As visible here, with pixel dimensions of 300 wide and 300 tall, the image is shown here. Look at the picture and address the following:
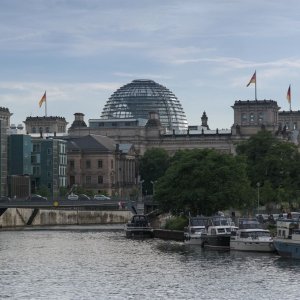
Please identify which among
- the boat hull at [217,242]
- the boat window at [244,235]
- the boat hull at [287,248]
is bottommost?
the boat hull at [287,248]

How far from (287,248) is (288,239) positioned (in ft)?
2.91

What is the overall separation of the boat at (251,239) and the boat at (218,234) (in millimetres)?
2834

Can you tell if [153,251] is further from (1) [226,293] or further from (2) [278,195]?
(2) [278,195]

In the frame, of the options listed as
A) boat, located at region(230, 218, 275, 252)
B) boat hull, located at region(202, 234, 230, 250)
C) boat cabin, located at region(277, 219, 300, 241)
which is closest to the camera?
boat cabin, located at region(277, 219, 300, 241)

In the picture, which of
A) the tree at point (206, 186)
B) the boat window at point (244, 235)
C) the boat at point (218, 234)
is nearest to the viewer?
the boat window at point (244, 235)

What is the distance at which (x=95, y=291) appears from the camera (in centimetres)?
9688

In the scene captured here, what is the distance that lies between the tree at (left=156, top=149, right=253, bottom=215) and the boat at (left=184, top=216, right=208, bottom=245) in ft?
32.0

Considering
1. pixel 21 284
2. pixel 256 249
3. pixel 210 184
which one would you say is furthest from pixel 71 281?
pixel 210 184

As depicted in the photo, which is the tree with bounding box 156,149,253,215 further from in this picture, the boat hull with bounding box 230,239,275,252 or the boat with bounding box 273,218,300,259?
the boat with bounding box 273,218,300,259

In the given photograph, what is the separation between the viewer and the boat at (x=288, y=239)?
122125 mm

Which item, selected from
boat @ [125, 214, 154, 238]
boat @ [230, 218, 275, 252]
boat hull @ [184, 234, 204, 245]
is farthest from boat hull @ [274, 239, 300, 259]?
boat @ [125, 214, 154, 238]

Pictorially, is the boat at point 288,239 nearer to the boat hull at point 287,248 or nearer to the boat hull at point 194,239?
the boat hull at point 287,248

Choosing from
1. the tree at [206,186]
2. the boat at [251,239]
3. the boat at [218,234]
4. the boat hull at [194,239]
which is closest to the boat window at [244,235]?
the boat at [251,239]

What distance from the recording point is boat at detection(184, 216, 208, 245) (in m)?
146
